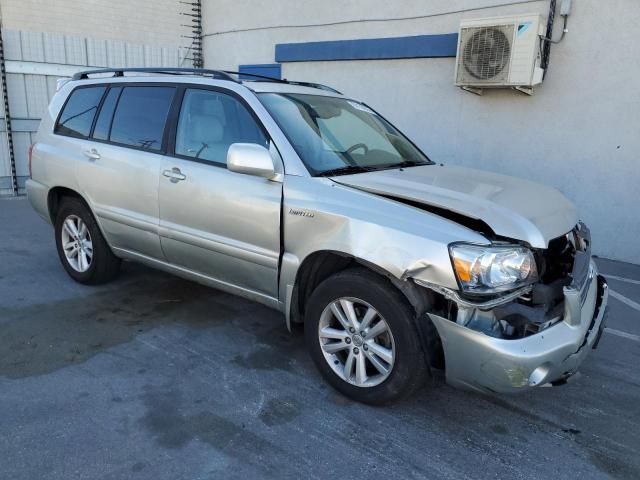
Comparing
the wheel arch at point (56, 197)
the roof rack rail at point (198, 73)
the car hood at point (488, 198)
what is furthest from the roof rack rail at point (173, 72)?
the car hood at point (488, 198)

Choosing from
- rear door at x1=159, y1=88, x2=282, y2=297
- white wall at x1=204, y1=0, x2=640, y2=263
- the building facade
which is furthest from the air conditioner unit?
the building facade

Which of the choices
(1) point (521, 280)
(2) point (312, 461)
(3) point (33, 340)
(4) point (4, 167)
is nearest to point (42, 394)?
(3) point (33, 340)

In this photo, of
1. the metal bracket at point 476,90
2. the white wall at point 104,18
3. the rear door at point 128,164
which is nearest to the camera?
the rear door at point 128,164

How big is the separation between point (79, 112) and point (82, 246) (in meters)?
1.20

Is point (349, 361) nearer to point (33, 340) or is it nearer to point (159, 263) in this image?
point (159, 263)

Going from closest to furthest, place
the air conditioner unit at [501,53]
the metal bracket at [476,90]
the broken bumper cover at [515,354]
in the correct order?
the broken bumper cover at [515,354], the air conditioner unit at [501,53], the metal bracket at [476,90]

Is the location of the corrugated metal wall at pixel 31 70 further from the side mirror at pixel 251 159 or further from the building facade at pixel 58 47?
the side mirror at pixel 251 159

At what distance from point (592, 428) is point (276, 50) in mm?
8054

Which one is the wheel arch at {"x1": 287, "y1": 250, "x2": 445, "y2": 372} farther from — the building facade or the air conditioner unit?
the building facade

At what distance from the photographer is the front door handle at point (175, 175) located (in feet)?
11.8

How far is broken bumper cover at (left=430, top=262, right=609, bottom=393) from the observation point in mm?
2422

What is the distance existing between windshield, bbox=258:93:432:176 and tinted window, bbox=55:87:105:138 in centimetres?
184

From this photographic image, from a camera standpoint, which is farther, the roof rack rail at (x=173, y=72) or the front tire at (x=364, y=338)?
the roof rack rail at (x=173, y=72)

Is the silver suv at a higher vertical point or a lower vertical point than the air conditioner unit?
lower
